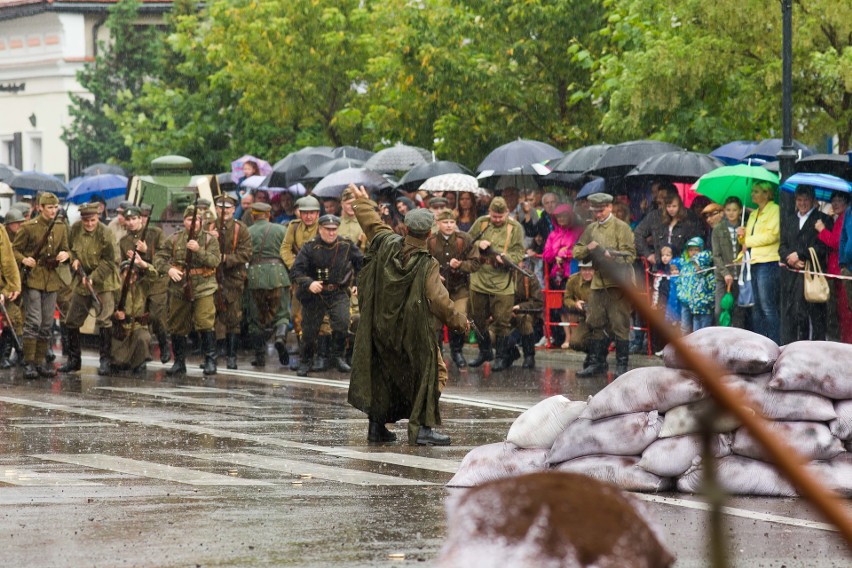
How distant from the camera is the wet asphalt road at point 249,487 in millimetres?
7125

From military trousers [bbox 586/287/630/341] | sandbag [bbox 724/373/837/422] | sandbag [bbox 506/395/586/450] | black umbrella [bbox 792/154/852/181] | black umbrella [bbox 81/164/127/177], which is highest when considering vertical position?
black umbrella [bbox 81/164/127/177]

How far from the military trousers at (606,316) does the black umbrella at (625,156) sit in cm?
263

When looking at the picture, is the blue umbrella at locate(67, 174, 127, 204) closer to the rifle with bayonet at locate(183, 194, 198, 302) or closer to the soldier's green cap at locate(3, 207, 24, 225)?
the soldier's green cap at locate(3, 207, 24, 225)

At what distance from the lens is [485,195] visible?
69.3 ft

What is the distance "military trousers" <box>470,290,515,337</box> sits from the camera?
18375 mm

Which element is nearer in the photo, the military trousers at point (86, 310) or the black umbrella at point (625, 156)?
the military trousers at point (86, 310)

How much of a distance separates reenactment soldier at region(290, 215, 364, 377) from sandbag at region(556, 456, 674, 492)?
29.7 ft

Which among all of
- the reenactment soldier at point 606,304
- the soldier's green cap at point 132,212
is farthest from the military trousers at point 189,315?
the reenactment soldier at point 606,304

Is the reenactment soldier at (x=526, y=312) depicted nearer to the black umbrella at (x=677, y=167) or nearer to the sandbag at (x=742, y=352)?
the black umbrella at (x=677, y=167)

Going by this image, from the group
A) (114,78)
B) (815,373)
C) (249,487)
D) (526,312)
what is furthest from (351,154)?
(114,78)

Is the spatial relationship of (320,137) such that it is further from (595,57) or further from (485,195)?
(485,195)

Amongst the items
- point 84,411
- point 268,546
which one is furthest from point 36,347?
point 268,546

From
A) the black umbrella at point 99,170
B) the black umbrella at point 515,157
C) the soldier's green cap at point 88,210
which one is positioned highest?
the black umbrella at point 99,170

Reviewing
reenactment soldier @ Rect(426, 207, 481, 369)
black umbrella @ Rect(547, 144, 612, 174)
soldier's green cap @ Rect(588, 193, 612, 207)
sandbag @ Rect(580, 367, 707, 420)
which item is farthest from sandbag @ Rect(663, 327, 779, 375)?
black umbrella @ Rect(547, 144, 612, 174)
